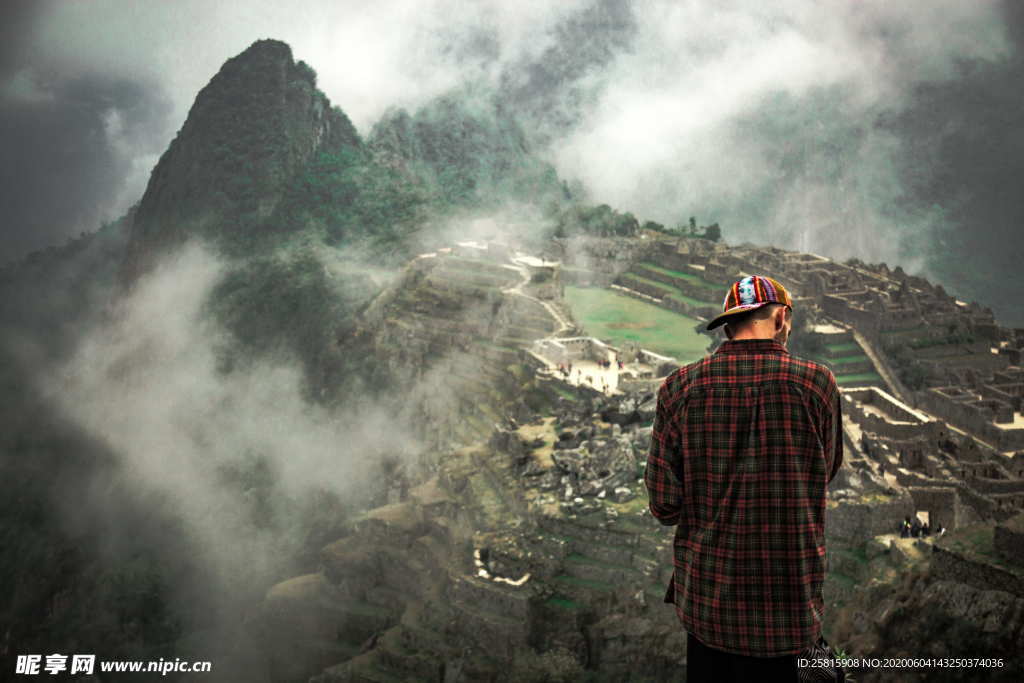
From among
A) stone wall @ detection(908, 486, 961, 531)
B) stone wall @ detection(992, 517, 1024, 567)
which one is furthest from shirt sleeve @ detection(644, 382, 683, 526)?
stone wall @ detection(908, 486, 961, 531)

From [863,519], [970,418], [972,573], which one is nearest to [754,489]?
[972,573]

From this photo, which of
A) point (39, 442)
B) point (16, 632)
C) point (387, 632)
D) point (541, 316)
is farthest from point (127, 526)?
point (387, 632)

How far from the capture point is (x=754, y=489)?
421 centimetres

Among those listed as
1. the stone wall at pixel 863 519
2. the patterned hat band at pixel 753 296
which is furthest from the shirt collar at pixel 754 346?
the stone wall at pixel 863 519

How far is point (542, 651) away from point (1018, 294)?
1686 inches

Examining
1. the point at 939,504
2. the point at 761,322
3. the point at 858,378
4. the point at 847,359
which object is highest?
the point at 847,359

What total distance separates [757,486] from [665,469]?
1.40 feet

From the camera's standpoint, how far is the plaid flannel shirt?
4180mm

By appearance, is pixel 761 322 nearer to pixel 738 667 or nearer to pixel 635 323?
pixel 738 667

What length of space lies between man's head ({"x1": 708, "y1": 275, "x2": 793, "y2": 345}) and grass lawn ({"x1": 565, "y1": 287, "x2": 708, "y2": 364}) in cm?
3203

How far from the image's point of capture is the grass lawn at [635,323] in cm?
3925

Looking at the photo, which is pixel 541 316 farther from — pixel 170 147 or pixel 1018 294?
pixel 170 147

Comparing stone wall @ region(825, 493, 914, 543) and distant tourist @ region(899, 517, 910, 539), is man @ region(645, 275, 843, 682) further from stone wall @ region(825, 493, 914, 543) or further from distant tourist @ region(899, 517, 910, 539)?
distant tourist @ region(899, 517, 910, 539)

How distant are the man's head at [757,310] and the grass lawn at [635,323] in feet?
105
